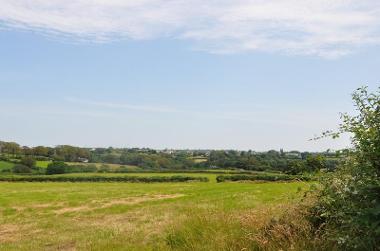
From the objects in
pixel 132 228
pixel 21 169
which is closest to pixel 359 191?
pixel 132 228

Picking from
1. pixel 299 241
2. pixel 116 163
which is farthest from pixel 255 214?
pixel 116 163

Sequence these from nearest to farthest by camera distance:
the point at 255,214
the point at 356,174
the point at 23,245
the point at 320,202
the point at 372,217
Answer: the point at 372,217 < the point at 356,174 < the point at 320,202 < the point at 255,214 < the point at 23,245

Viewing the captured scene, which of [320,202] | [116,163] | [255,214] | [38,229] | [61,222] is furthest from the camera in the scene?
[116,163]

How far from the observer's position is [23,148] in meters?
149

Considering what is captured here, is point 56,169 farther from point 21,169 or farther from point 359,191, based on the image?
point 359,191

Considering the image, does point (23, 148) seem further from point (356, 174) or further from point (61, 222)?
point (356, 174)

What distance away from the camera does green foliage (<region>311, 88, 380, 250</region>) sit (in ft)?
20.2

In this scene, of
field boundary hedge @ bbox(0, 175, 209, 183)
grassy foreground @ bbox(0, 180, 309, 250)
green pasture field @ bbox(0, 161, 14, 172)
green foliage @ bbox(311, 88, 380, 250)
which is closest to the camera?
green foliage @ bbox(311, 88, 380, 250)

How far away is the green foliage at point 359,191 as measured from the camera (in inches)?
243

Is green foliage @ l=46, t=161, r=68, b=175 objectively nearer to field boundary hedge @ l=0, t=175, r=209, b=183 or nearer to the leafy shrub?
the leafy shrub

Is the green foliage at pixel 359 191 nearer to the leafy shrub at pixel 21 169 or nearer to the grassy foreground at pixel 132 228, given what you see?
the grassy foreground at pixel 132 228

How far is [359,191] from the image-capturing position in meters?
6.40

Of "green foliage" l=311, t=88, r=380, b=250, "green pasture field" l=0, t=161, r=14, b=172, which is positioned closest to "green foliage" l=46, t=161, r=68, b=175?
"green pasture field" l=0, t=161, r=14, b=172

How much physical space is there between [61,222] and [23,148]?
135 metres
